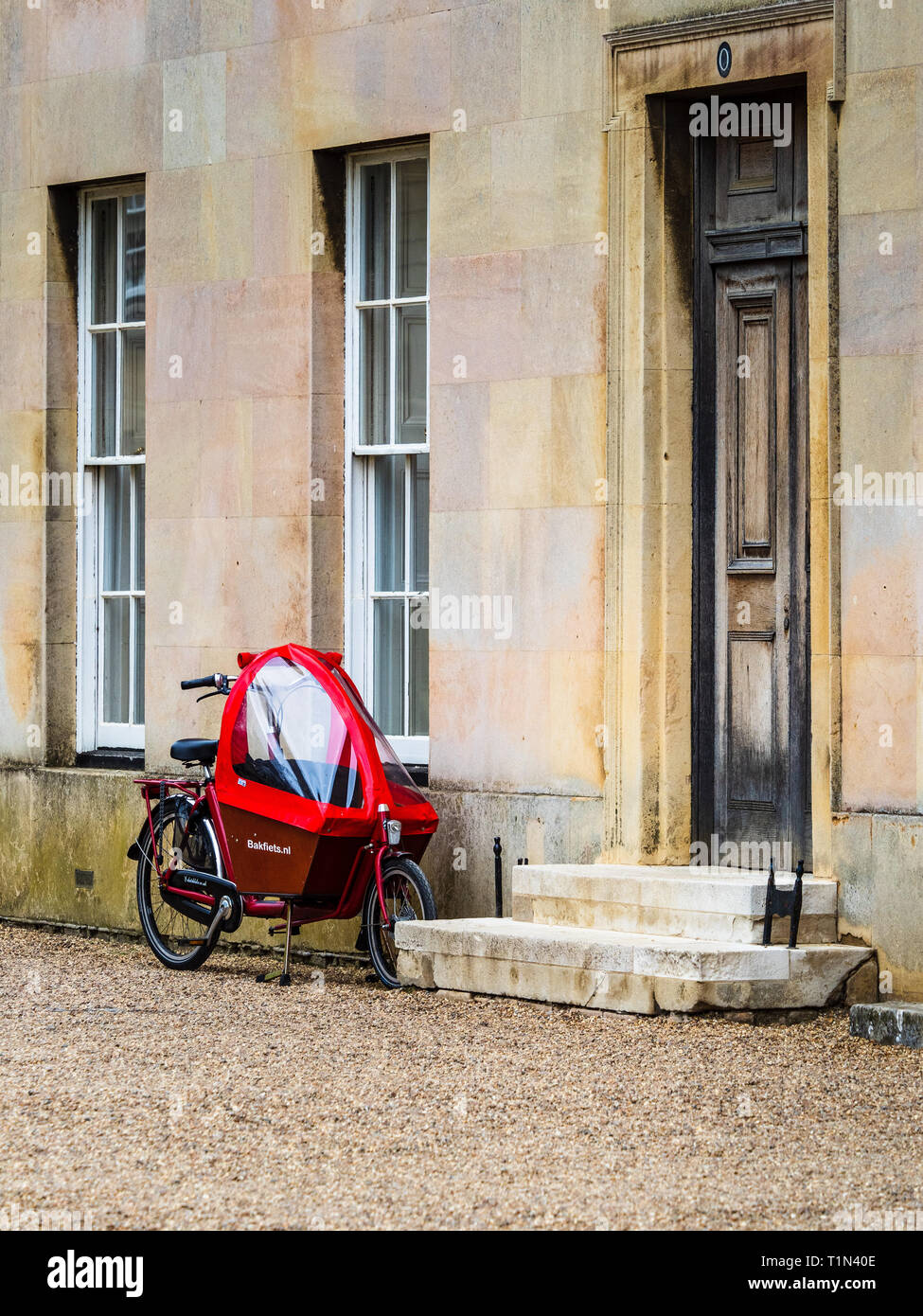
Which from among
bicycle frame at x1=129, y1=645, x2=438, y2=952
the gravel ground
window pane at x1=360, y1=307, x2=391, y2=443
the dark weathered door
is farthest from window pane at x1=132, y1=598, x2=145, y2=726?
the dark weathered door

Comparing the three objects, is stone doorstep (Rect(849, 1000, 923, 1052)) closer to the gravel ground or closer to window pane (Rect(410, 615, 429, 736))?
the gravel ground

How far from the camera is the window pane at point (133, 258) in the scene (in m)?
10.4

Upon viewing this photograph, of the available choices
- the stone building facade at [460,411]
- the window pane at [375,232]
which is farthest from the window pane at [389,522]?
the window pane at [375,232]

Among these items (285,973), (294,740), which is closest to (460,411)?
(294,740)

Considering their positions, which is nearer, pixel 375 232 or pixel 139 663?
pixel 375 232

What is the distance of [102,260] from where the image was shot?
1060 centimetres

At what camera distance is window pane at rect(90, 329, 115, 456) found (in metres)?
10.6

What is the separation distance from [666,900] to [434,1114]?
2.10 meters

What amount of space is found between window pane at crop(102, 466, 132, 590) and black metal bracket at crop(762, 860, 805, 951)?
457 centimetres

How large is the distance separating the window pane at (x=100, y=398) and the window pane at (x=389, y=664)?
211 centimetres

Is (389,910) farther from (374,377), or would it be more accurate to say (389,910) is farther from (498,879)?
(374,377)

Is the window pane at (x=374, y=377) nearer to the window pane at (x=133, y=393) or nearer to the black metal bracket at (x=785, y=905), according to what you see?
the window pane at (x=133, y=393)

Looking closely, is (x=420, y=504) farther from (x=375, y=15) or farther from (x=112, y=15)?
(x=112, y=15)
